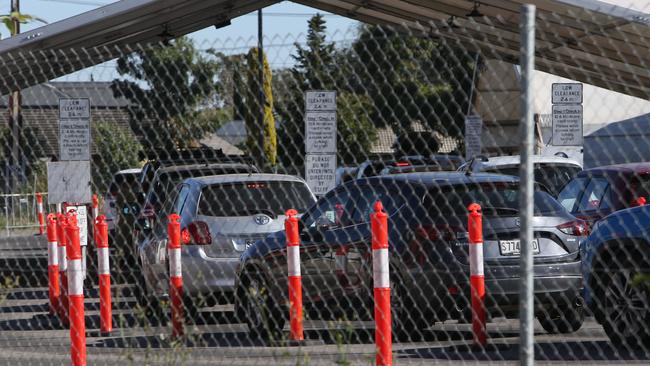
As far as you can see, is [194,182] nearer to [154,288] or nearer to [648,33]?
[154,288]

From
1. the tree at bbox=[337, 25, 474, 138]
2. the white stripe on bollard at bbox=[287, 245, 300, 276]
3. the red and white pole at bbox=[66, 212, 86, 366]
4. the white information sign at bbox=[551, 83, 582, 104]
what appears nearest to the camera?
the red and white pole at bbox=[66, 212, 86, 366]

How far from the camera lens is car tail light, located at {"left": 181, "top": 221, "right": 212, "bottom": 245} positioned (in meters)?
13.5

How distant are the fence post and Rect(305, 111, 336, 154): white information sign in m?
8.63

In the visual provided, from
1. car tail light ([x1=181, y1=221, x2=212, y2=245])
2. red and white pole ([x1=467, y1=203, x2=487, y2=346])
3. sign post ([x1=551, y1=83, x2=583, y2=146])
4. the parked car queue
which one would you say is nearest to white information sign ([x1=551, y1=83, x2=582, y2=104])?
sign post ([x1=551, y1=83, x2=583, y2=146])

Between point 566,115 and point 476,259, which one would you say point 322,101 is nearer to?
point 566,115

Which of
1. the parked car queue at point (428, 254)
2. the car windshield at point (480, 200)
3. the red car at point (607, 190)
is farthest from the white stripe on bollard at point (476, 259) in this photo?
the red car at point (607, 190)

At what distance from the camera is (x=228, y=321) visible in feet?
44.0

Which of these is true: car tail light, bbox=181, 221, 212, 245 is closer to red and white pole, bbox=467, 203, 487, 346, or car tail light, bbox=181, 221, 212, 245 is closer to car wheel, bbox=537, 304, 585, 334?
car wheel, bbox=537, 304, 585, 334

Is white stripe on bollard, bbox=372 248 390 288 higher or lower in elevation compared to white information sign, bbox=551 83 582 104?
lower

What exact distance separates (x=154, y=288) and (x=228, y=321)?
4.93ft

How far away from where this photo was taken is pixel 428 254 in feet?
35.2

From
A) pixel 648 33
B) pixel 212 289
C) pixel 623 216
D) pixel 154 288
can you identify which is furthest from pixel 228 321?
pixel 648 33

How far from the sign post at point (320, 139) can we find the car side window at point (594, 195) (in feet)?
9.29

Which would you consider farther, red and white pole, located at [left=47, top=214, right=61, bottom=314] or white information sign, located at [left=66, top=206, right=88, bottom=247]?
white information sign, located at [left=66, top=206, right=88, bottom=247]
